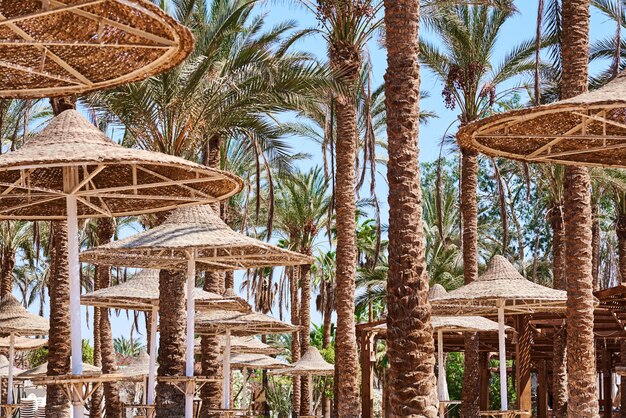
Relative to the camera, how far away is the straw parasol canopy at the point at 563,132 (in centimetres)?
1154

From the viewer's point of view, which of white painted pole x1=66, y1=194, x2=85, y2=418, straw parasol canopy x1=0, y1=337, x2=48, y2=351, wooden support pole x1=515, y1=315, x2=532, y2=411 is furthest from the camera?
straw parasol canopy x1=0, y1=337, x2=48, y2=351

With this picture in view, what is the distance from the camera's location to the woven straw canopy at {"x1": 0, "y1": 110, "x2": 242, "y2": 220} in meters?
11.0

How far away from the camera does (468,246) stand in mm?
27922

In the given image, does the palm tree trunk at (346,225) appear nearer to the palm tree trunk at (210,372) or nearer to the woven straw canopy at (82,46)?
the palm tree trunk at (210,372)

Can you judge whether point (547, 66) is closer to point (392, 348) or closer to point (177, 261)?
point (177, 261)

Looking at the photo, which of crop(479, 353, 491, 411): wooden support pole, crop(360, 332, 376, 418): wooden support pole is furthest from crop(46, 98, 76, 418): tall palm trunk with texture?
crop(479, 353, 491, 411): wooden support pole

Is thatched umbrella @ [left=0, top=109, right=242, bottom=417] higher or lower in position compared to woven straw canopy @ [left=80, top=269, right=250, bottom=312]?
higher

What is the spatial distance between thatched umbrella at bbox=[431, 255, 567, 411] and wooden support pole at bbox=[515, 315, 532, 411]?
1.03m

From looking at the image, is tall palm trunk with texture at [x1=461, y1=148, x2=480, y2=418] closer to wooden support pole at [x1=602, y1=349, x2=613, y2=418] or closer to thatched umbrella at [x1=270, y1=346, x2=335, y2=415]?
thatched umbrella at [x1=270, y1=346, x2=335, y2=415]

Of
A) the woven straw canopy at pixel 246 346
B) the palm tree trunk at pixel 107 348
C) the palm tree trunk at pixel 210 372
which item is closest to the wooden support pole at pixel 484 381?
the woven straw canopy at pixel 246 346

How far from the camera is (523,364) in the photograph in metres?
23.4

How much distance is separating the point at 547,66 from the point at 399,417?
18.9 metres

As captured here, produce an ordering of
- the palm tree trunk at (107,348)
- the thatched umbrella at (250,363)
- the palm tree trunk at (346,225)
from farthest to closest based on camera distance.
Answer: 1. the thatched umbrella at (250,363)
2. the palm tree trunk at (107,348)
3. the palm tree trunk at (346,225)

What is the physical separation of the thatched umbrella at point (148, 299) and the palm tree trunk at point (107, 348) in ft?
25.9
